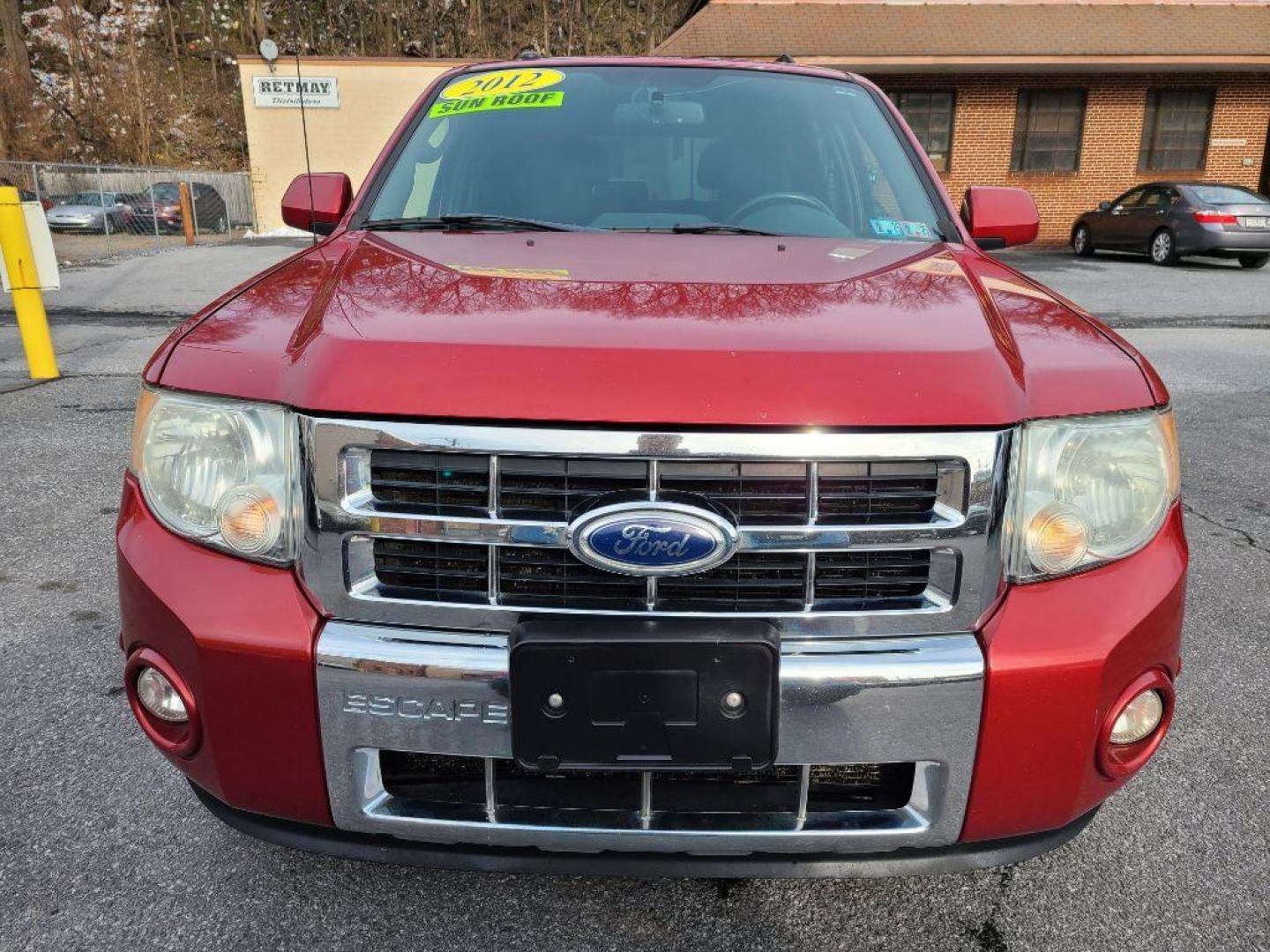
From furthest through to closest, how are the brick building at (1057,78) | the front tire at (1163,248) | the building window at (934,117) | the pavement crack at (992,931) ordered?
the building window at (934,117), the brick building at (1057,78), the front tire at (1163,248), the pavement crack at (992,931)

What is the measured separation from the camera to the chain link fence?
1998cm

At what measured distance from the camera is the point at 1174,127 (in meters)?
21.3

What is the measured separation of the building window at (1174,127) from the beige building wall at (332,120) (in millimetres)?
17358

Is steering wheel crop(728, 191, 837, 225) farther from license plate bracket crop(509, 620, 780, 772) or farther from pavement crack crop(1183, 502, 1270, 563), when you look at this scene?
pavement crack crop(1183, 502, 1270, 563)

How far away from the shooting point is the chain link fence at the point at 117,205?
20.0 meters

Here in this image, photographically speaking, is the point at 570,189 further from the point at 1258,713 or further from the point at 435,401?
the point at 1258,713

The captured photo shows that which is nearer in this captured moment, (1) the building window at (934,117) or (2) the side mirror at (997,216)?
(2) the side mirror at (997,216)

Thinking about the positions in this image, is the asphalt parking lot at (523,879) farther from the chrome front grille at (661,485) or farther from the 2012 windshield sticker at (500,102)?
the 2012 windshield sticker at (500,102)

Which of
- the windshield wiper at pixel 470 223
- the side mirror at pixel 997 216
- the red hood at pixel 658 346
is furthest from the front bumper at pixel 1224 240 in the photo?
the windshield wiper at pixel 470 223

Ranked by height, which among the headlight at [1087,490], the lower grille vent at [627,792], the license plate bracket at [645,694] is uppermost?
the headlight at [1087,490]

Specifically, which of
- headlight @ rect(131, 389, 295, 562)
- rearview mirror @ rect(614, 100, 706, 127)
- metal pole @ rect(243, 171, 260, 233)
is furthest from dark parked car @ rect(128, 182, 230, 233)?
headlight @ rect(131, 389, 295, 562)

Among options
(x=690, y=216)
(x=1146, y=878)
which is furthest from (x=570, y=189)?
(x=1146, y=878)

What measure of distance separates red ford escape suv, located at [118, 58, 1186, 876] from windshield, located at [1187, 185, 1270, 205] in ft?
52.9

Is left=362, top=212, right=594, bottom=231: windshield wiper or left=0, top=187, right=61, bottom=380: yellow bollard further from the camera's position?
left=0, top=187, right=61, bottom=380: yellow bollard
